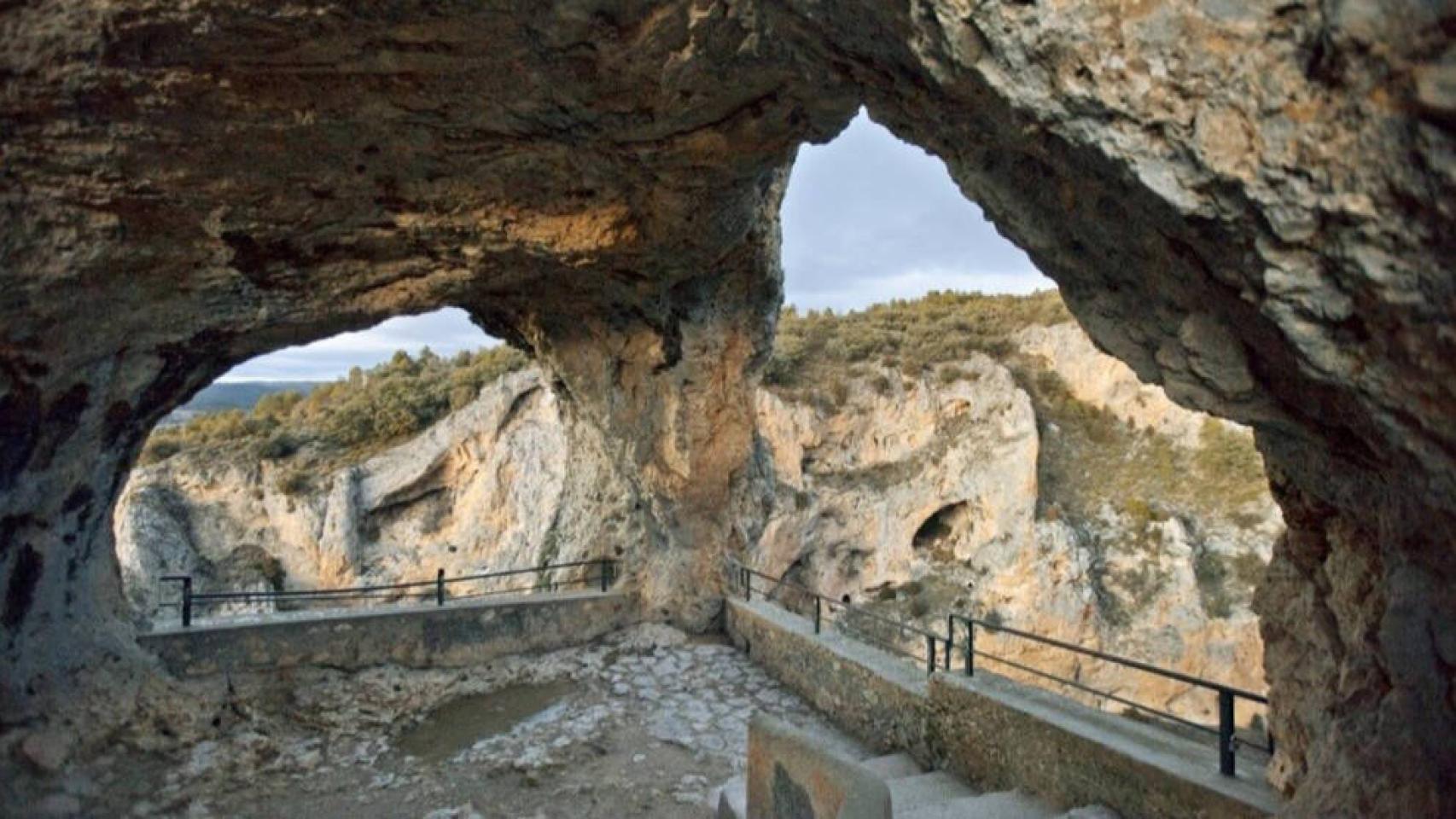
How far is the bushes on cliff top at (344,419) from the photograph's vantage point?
22.3 meters

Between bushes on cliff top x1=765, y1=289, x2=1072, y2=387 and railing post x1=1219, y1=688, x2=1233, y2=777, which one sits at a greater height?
bushes on cliff top x1=765, y1=289, x2=1072, y2=387

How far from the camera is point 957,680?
659cm

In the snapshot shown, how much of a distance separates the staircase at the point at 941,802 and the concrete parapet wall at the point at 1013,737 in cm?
11

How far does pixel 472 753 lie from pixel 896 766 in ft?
12.0

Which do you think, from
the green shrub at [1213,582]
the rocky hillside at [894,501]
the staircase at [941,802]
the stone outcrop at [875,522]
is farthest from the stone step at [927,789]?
the green shrub at [1213,582]

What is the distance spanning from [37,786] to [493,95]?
20.4 ft

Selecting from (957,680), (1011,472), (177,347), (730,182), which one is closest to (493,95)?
(730,182)

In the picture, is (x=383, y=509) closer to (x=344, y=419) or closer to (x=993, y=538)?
(x=344, y=419)

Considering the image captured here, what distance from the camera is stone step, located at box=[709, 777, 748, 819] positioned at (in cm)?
542

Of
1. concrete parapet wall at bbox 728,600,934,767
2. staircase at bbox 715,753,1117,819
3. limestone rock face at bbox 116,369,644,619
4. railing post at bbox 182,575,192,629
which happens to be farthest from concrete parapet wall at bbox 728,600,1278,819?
limestone rock face at bbox 116,369,644,619

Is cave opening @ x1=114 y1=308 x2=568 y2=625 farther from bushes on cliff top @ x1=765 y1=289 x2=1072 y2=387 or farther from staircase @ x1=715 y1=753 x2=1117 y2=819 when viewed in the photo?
staircase @ x1=715 y1=753 x2=1117 y2=819

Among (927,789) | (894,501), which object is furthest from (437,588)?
(894,501)

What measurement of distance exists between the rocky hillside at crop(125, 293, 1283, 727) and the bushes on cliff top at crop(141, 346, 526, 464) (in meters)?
0.12

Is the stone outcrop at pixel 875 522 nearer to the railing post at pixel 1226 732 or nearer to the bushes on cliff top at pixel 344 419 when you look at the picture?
the bushes on cliff top at pixel 344 419
